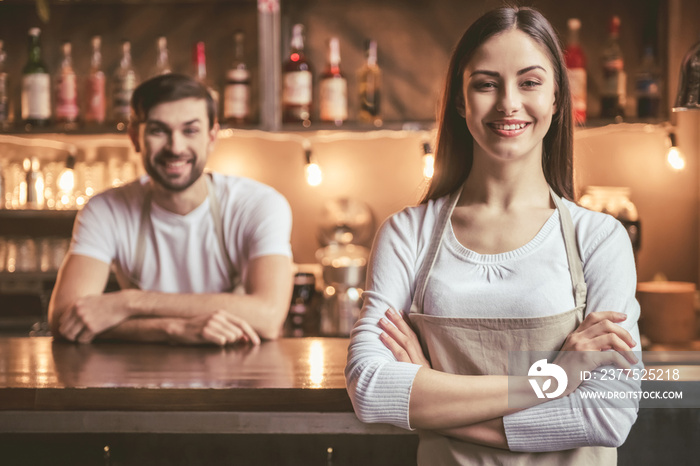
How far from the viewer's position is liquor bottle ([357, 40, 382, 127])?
2805 millimetres

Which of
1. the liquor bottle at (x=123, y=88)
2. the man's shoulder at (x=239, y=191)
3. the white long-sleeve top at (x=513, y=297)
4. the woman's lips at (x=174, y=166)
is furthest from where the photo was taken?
the liquor bottle at (x=123, y=88)

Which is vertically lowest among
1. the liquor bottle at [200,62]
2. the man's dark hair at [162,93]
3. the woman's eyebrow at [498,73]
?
the woman's eyebrow at [498,73]

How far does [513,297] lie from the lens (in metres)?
1.04

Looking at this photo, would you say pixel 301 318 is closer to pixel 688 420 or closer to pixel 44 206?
pixel 44 206

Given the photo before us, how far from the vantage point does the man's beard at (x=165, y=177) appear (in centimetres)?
204

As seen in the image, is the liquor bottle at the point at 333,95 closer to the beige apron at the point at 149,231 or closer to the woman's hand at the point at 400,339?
the beige apron at the point at 149,231

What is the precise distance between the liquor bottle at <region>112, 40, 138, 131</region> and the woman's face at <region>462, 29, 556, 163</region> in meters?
1.95

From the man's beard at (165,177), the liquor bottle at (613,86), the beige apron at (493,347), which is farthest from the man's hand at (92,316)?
the liquor bottle at (613,86)

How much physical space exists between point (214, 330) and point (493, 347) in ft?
2.81

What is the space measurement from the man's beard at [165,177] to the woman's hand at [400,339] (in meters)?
1.13

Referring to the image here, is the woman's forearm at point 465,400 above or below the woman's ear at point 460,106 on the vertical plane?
below

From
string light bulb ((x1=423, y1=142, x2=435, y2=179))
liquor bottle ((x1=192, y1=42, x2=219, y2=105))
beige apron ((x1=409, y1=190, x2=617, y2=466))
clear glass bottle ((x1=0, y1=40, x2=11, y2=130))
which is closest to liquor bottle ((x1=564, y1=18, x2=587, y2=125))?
string light bulb ((x1=423, y1=142, x2=435, y2=179))

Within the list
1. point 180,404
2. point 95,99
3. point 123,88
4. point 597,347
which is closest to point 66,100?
point 95,99

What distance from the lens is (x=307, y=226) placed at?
2.98 m
